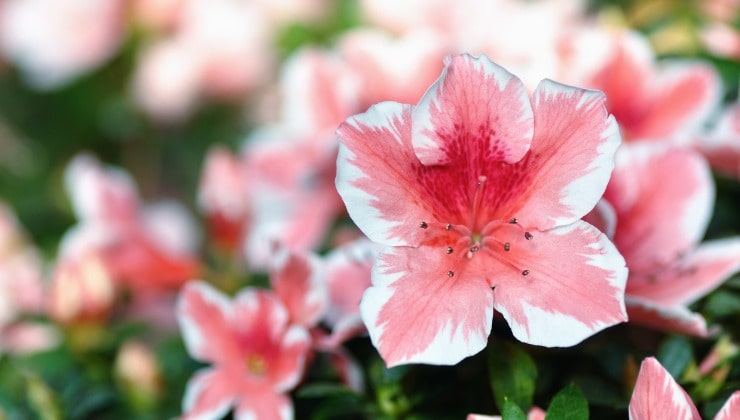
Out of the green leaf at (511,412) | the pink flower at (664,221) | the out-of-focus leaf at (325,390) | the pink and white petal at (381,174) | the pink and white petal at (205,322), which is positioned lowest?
the out-of-focus leaf at (325,390)

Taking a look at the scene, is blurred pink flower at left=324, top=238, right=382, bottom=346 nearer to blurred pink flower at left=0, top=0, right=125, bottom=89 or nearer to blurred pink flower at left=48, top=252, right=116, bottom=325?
blurred pink flower at left=48, top=252, right=116, bottom=325

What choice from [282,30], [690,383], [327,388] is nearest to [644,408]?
[690,383]

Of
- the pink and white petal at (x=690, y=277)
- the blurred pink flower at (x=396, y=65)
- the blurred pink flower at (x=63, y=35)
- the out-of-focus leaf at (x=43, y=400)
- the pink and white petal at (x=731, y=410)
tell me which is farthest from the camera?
the blurred pink flower at (x=63, y=35)

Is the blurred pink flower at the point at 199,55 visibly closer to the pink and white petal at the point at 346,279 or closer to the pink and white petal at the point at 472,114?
the pink and white petal at the point at 346,279

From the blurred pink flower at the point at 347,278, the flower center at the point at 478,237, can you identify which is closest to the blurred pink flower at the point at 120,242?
the blurred pink flower at the point at 347,278

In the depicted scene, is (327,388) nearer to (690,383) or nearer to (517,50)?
(690,383)

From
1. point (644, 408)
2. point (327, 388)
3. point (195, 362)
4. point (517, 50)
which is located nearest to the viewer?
point (644, 408)
